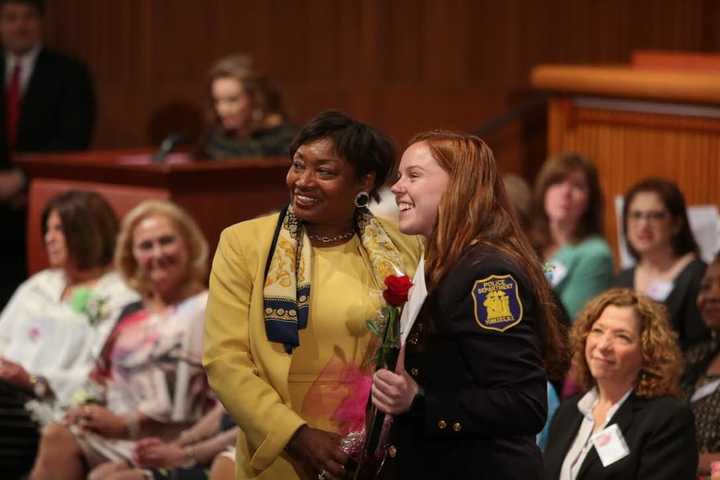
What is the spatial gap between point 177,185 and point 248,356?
2906 mm

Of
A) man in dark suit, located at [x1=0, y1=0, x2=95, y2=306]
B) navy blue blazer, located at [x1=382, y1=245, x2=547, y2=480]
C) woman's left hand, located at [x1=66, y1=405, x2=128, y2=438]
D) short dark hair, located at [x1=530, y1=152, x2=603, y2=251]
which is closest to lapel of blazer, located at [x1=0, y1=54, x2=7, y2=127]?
man in dark suit, located at [x1=0, y1=0, x2=95, y2=306]

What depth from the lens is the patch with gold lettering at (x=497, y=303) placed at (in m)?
2.67

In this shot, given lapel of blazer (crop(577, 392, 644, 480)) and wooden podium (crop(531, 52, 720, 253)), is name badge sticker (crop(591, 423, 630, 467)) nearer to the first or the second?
lapel of blazer (crop(577, 392, 644, 480))

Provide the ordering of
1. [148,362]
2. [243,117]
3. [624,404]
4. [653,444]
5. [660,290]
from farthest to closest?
[243,117] < [660,290] < [148,362] < [624,404] < [653,444]

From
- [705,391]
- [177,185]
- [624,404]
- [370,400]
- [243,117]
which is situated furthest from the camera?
[243,117]

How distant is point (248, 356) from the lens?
9.90 ft

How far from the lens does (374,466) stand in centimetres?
289

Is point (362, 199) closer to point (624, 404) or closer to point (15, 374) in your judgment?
point (624, 404)

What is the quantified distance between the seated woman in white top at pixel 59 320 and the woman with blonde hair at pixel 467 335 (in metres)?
2.23

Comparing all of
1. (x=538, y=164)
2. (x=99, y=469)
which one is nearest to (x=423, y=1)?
(x=538, y=164)

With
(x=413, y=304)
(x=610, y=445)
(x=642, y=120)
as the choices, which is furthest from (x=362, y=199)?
(x=642, y=120)

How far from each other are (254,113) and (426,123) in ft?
5.62

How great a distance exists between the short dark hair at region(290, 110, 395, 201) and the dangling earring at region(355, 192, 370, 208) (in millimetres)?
44

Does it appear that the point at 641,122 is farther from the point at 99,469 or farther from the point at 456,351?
→ the point at 456,351
